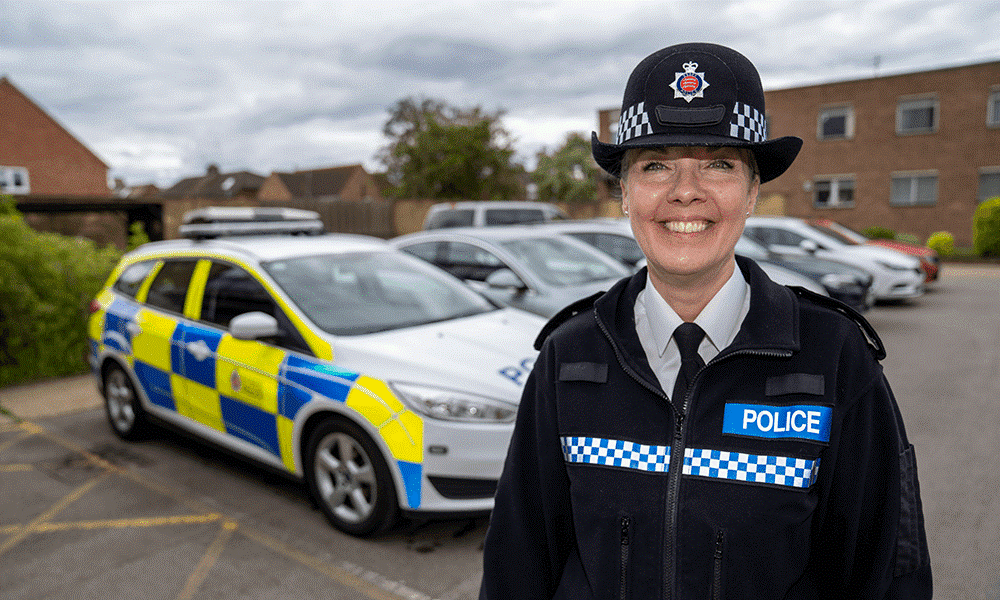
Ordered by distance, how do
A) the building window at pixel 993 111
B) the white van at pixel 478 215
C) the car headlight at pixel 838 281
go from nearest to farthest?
the car headlight at pixel 838 281, the white van at pixel 478 215, the building window at pixel 993 111

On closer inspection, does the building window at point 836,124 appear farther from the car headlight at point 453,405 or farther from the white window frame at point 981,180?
the car headlight at point 453,405

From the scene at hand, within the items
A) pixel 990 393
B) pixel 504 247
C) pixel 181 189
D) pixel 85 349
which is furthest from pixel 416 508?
pixel 181 189

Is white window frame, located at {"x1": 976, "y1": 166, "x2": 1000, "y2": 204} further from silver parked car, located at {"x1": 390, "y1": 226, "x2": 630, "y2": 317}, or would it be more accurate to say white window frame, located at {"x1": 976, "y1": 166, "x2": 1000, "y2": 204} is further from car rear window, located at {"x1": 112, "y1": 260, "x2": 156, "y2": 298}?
car rear window, located at {"x1": 112, "y1": 260, "x2": 156, "y2": 298}

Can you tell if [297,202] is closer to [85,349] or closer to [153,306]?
[85,349]

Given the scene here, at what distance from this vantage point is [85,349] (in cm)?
845

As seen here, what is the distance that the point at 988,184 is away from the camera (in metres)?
24.9

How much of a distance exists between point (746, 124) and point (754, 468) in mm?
657

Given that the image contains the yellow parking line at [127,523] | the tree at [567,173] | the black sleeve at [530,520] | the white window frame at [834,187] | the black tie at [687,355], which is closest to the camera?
the black tie at [687,355]

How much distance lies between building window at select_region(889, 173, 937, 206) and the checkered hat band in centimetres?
2867

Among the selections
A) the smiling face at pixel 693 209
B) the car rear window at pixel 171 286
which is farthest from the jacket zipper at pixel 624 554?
the car rear window at pixel 171 286

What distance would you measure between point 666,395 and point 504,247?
5652mm

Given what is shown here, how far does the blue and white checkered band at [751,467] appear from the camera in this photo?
1.34 meters

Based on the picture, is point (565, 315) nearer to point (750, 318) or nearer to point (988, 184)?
point (750, 318)

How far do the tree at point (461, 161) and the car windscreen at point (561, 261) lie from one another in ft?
86.4
